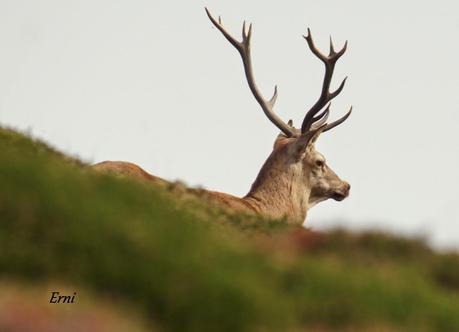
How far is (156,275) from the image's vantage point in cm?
893

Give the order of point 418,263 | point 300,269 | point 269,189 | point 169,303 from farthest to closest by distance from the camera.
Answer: point 269,189 < point 418,263 < point 300,269 < point 169,303

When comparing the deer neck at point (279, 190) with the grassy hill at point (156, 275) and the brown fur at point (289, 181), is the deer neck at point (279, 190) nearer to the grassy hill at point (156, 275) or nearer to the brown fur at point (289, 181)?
the brown fur at point (289, 181)

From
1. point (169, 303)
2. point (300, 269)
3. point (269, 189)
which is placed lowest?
point (169, 303)

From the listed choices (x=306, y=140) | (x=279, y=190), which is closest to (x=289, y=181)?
(x=279, y=190)

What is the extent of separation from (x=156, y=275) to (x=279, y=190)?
13842 millimetres

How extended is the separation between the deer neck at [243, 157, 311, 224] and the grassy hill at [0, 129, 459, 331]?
1184cm

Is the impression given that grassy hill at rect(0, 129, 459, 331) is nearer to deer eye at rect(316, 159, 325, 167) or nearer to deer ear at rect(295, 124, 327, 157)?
deer ear at rect(295, 124, 327, 157)

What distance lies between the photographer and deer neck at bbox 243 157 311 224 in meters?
22.6

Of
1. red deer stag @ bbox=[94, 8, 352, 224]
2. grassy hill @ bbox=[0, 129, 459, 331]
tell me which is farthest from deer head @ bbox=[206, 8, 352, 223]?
grassy hill @ bbox=[0, 129, 459, 331]

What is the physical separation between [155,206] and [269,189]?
40.3 ft

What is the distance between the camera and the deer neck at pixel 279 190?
74.2 ft

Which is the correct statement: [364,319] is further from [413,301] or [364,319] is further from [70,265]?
[70,265]

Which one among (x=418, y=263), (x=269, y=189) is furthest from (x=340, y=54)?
(x=418, y=263)

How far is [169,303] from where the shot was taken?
8.72 metres
